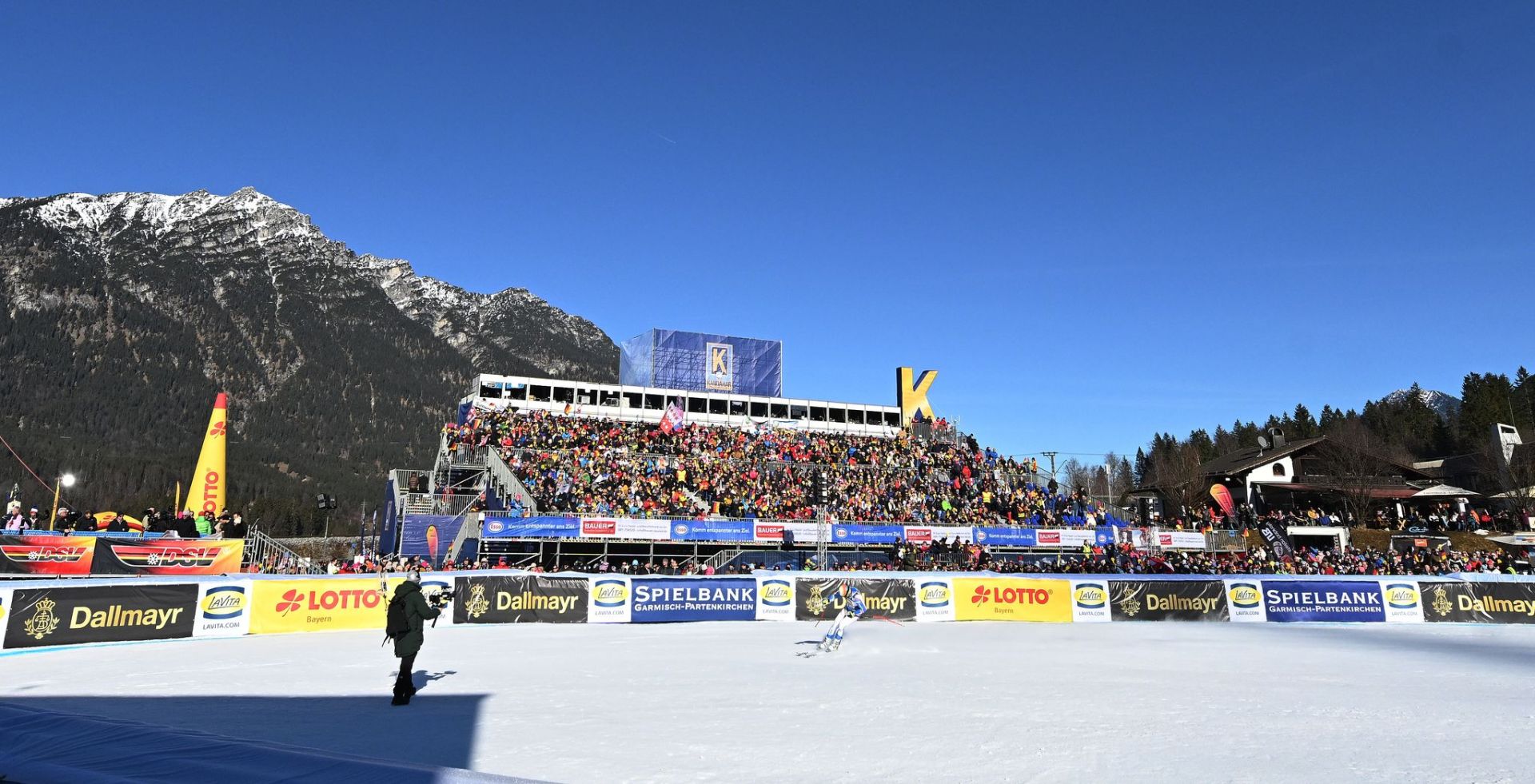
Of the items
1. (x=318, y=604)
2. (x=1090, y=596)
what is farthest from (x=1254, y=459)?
(x=318, y=604)

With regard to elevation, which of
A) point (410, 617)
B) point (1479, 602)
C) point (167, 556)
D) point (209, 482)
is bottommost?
point (1479, 602)

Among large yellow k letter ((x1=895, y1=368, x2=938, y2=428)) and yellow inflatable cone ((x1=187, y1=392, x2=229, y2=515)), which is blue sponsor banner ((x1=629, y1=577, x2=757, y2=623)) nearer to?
yellow inflatable cone ((x1=187, y1=392, x2=229, y2=515))

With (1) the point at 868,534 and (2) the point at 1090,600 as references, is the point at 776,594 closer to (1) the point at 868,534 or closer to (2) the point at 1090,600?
(2) the point at 1090,600

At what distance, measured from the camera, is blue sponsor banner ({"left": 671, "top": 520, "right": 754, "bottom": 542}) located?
38.4 metres

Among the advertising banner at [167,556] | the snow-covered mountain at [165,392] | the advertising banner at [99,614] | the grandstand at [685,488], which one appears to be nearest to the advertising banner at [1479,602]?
the grandstand at [685,488]

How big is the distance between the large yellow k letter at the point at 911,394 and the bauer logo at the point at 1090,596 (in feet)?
129

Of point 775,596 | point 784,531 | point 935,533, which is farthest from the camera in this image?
point 935,533

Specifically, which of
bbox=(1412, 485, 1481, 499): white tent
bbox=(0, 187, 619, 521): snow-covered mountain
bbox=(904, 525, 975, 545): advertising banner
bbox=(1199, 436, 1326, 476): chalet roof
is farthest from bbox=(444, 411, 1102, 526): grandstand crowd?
bbox=(0, 187, 619, 521): snow-covered mountain

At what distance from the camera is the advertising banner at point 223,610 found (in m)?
19.5

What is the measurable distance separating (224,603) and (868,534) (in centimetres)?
2756

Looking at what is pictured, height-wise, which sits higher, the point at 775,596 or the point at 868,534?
the point at 868,534

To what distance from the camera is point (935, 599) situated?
26203 millimetres

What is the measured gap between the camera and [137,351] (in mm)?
178625

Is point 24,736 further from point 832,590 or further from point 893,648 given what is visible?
point 832,590
